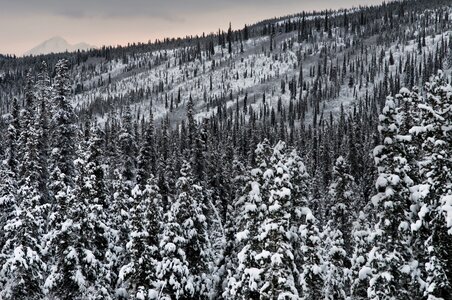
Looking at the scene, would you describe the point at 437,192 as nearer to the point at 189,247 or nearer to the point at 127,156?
the point at 189,247

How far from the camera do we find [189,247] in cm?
2789

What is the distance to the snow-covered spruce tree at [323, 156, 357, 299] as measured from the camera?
2797cm

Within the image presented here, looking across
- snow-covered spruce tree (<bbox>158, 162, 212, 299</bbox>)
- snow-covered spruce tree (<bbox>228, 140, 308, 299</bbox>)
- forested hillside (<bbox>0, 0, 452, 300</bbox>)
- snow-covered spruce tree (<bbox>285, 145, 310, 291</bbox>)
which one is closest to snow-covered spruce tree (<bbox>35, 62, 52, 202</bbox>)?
forested hillside (<bbox>0, 0, 452, 300</bbox>)

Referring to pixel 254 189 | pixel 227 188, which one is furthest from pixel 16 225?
pixel 227 188

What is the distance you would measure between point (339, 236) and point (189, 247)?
868 cm

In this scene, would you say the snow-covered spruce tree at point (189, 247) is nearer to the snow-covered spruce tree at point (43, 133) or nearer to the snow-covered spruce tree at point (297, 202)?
the snow-covered spruce tree at point (297, 202)

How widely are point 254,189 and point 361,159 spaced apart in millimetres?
71236

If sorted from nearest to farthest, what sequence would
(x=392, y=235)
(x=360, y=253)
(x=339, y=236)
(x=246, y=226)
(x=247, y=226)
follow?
1. (x=392, y=235)
2. (x=247, y=226)
3. (x=246, y=226)
4. (x=360, y=253)
5. (x=339, y=236)

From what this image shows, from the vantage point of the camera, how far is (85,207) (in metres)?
26.2

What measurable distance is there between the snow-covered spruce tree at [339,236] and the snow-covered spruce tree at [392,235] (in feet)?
25.8

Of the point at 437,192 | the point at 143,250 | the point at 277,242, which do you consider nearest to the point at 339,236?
the point at 277,242

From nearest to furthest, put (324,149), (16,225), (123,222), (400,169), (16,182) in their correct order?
(400,169)
(16,225)
(123,222)
(16,182)
(324,149)

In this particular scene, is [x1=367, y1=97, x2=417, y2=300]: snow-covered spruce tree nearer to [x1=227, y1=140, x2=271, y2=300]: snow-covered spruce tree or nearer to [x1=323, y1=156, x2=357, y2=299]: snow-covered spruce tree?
[x1=227, y1=140, x2=271, y2=300]: snow-covered spruce tree

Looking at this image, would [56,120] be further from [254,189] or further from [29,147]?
[254,189]
